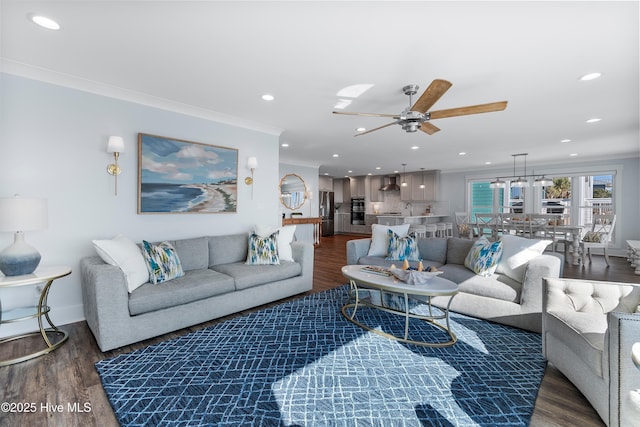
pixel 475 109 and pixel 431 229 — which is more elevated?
pixel 475 109

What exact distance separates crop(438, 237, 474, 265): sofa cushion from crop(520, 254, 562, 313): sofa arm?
103cm

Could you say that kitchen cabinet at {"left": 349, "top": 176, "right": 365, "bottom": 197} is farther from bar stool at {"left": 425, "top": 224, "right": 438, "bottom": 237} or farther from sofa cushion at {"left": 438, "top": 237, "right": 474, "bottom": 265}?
sofa cushion at {"left": 438, "top": 237, "right": 474, "bottom": 265}

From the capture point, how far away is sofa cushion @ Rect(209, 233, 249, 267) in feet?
12.0

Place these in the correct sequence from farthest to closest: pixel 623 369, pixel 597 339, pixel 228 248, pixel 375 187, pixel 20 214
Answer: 1. pixel 375 187
2. pixel 228 248
3. pixel 20 214
4. pixel 597 339
5. pixel 623 369

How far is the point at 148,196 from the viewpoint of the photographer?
3404 millimetres

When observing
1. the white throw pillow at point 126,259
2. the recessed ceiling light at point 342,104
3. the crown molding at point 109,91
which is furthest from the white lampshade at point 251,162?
the white throw pillow at point 126,259

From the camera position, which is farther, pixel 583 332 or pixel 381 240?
pixel 381 240

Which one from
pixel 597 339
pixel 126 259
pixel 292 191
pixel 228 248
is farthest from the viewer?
pixel 292 191

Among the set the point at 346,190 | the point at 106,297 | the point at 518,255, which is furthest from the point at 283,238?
the point at 346,190

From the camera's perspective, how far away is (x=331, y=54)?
2361 millimetres

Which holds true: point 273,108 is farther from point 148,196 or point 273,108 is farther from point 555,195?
point 555,195

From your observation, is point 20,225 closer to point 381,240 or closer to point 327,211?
point 381,240

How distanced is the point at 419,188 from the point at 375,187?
178 cm

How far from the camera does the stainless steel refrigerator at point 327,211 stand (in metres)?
10.9
